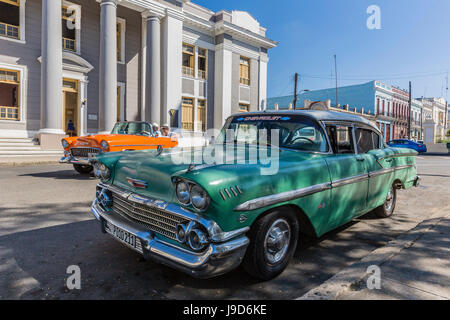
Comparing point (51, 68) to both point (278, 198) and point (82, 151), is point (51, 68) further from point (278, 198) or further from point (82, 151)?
point (278, 198)

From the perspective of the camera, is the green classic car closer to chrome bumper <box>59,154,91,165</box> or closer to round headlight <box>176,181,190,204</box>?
round headlight <box>176,181,190,204</box>

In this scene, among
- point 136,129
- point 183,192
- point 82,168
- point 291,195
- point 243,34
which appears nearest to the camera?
point 183,192

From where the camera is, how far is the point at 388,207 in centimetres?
481

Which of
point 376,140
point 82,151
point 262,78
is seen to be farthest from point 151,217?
point 262,78

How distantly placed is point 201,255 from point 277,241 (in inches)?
31.6

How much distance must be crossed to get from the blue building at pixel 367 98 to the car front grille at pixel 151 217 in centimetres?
4136

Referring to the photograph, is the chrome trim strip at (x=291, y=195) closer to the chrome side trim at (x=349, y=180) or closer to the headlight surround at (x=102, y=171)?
the chrome side trim at (x=349, y=180)

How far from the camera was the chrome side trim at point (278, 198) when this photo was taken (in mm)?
Answer: 2254

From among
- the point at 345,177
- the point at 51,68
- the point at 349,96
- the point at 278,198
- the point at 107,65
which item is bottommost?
the point at 278,198

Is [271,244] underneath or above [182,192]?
underneath

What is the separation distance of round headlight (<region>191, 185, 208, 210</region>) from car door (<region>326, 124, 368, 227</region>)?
1532 millimetres

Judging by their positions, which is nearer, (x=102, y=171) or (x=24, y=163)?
(x=102, y=171)

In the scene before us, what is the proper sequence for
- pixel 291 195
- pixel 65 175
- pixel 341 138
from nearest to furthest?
1. pixel 291 195
2. pixel 341 138
3. pixel 65 175

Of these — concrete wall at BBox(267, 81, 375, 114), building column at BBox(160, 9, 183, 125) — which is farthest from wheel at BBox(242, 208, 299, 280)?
concrete wall at BBox(267, 81, 375, 114)
